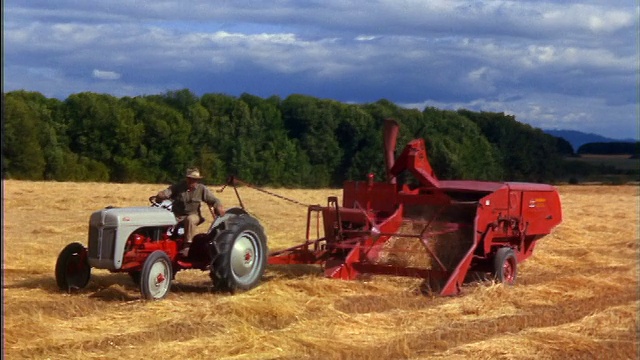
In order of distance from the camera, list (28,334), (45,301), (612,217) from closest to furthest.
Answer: (28,334), (45,301), (612,217)

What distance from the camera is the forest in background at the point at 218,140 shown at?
89.1 ft

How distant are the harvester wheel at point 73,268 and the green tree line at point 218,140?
17225 mm

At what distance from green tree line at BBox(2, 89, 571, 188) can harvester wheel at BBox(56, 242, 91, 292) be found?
17.2m

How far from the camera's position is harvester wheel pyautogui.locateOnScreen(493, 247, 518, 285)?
404 inches

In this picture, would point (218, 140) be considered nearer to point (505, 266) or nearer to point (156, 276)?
point (505, 266)

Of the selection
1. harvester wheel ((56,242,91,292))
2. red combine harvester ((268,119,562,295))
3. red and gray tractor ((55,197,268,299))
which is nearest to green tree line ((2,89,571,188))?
red combine harvester ((268,119,562,295))

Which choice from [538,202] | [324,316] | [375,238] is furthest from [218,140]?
[324,316]

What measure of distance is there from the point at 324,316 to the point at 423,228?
2.92m

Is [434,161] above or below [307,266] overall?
above

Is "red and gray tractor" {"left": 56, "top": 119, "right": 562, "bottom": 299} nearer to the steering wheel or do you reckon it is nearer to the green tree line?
the steering wheel

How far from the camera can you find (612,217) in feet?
62.6

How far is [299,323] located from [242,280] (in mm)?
1982

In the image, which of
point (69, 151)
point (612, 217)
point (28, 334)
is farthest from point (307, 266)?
point (69, 151)

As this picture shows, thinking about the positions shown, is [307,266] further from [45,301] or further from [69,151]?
[69,151]
